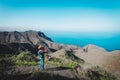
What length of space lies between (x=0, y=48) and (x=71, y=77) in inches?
951

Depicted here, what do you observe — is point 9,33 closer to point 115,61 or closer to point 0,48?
point 0,48

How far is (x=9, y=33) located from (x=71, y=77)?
186ft

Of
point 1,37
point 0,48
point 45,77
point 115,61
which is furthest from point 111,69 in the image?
point 1,37

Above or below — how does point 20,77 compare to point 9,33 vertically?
below

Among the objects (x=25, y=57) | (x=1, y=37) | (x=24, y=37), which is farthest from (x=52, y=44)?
(x=25, y=57)

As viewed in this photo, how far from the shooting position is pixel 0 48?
130ft

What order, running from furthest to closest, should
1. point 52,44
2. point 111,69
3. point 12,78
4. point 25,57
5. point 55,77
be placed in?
point 52,44 → point 25,57 → point 111,69 → point 55,77 → point 12,78

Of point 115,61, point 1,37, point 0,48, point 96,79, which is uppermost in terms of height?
point 1,37

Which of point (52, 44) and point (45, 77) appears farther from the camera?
point (52, 44)

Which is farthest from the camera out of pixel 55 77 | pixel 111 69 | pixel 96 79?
pixel 111 69

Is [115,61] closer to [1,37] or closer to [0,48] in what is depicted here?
[0,48]

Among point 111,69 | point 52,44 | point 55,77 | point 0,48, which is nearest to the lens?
point 55,77

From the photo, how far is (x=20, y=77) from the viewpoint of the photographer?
1557cm

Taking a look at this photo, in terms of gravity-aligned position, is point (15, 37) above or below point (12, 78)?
above
